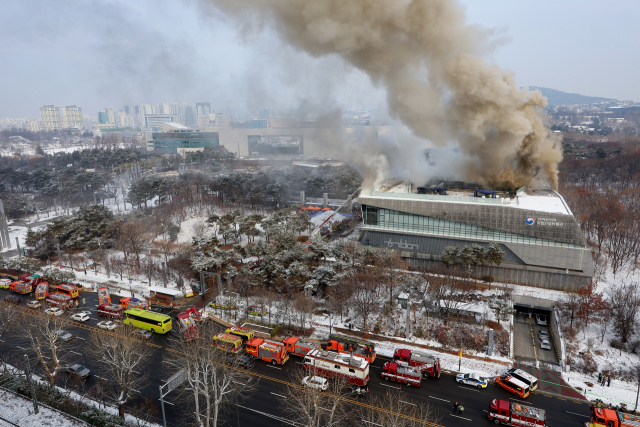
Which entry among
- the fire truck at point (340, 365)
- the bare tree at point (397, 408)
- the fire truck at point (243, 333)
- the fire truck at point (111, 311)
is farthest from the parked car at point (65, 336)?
the bare tree at point (397, 408)

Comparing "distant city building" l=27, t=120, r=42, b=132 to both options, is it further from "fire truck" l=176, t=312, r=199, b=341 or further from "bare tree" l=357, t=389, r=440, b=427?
"bare tree" l=357, t=389, r=440, b=427

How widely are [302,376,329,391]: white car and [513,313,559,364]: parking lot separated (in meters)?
10.2

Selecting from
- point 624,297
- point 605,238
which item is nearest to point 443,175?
point 605,238

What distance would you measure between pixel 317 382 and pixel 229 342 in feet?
15.0

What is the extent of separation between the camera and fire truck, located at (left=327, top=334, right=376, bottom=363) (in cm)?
1658

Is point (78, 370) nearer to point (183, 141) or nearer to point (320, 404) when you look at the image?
point (320, 404)

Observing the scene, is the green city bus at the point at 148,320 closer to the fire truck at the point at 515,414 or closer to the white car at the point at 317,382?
the white car at the point at 317,382

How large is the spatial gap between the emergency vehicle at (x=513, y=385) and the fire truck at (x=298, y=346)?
24.6 feet

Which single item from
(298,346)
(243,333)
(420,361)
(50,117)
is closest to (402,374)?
(420,361)

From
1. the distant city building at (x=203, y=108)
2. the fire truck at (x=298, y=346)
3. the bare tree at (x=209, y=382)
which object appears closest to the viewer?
the bare tree at (x=209, y=382)

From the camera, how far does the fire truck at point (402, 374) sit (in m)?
15.0

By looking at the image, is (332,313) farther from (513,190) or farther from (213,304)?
(513,190)

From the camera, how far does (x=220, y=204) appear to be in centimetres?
4328

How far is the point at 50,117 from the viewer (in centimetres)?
14125
